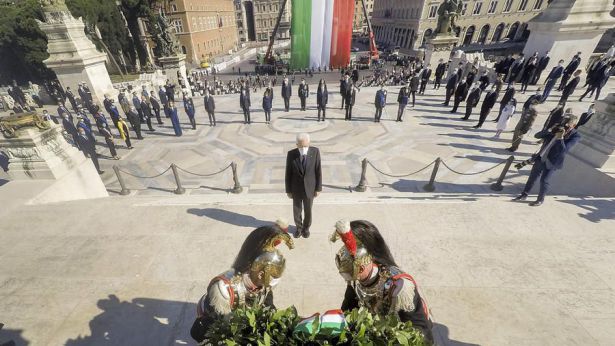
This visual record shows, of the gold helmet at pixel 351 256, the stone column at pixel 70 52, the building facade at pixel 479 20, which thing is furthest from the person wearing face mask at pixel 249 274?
the building facade at pixel 479 20

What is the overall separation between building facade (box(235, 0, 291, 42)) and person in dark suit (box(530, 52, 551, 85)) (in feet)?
250

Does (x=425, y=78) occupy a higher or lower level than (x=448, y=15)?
lower

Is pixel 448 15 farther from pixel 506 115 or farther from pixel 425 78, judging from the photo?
pixel 506 115

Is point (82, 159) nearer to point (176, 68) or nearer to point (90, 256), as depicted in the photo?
point (90, 256)

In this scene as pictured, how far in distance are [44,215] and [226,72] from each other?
41673mm

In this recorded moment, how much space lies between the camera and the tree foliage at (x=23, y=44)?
2144 centimetres

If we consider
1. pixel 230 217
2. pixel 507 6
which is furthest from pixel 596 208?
pixel 507 6

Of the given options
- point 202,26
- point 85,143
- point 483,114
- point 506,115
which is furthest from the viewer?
point 202,26

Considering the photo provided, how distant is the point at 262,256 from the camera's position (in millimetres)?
1909

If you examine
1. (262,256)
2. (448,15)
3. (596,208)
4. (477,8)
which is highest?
(477,8)

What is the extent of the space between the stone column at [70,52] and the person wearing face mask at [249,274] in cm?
1700

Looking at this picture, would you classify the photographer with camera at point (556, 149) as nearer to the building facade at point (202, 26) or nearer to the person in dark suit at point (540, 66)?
the person in dark suit at point (540, 66)

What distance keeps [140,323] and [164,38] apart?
58.3 feet

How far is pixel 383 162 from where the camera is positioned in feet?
27.7
